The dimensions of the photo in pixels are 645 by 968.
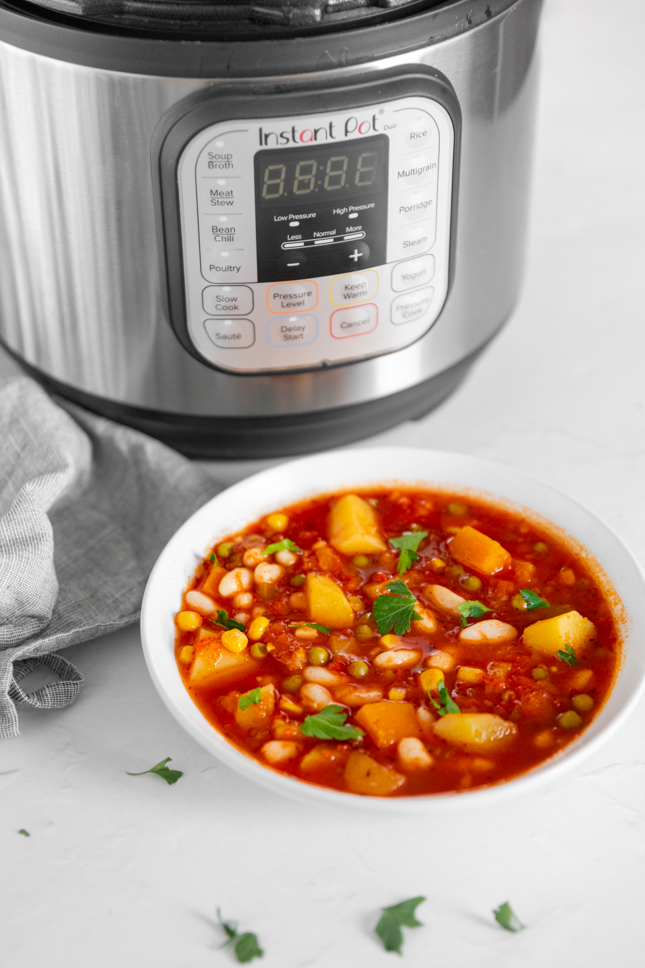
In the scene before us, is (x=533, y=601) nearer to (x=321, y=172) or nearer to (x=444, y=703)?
(x=444, y=703)

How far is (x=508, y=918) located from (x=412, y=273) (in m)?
0.68

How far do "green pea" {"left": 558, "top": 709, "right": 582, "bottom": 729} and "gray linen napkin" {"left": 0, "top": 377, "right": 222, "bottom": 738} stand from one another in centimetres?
47

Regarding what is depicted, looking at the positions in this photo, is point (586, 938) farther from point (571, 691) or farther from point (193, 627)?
point (193, 627)

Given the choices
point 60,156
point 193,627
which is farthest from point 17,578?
point 60,156

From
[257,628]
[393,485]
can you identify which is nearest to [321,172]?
[393,485]

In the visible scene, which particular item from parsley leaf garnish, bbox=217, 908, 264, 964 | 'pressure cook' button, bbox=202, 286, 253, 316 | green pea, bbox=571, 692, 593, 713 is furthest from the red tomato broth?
'pressure cook' button, bbox=202, 286, 253, 316

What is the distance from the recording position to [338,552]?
113cm

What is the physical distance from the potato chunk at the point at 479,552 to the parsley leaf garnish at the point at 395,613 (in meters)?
0.10

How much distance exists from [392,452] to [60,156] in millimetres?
488

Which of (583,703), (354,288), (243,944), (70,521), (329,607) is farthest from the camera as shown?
(70,521)

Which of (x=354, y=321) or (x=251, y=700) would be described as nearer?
(x=251, y=700)

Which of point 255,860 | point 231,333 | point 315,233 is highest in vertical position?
point 315,233

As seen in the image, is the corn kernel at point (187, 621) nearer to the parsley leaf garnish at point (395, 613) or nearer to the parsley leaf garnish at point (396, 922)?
the parsley leaf garnish at point (395, 613)

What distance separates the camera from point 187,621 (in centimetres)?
102
